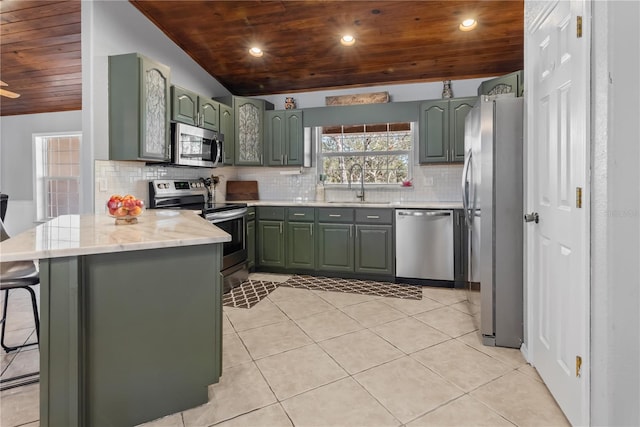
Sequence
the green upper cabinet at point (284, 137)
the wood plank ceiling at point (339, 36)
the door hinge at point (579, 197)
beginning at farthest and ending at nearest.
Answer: the green upper cabinet at point (284, 137) → the wood plank ceiling at point (339, 36) → the door hinge at point (579, 197)

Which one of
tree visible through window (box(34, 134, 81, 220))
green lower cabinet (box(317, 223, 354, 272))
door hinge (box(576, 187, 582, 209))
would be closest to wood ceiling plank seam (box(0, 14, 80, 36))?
tree visible through window (box(34, 134, 81, 220))

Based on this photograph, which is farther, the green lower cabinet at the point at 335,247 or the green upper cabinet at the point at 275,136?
the green upper cabinet at the point at 275,136

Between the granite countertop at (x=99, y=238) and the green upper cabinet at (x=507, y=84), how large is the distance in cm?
348

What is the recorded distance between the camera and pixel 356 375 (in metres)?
2.07

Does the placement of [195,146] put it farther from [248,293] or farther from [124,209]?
[124,209]

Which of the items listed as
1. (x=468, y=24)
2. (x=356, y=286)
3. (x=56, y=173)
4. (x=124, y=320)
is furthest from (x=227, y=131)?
(x=56, y=173)

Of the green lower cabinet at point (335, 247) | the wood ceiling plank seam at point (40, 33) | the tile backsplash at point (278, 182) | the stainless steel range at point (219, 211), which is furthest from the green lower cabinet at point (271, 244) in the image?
the wood ceiling plank seam at point (40, 33)

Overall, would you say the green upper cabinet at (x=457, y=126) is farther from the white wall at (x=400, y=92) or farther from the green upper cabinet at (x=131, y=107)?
the green upper cabinet at (x=131, y=107)

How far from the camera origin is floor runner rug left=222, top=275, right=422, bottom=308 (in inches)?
139

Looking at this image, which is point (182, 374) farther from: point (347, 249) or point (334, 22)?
point (334, 22)

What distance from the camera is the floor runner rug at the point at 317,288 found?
11.6 ft

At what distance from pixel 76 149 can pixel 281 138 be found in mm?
3553

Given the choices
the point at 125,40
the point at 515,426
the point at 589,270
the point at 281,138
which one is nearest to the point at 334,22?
the point at 281,138

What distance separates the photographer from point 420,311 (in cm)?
315
